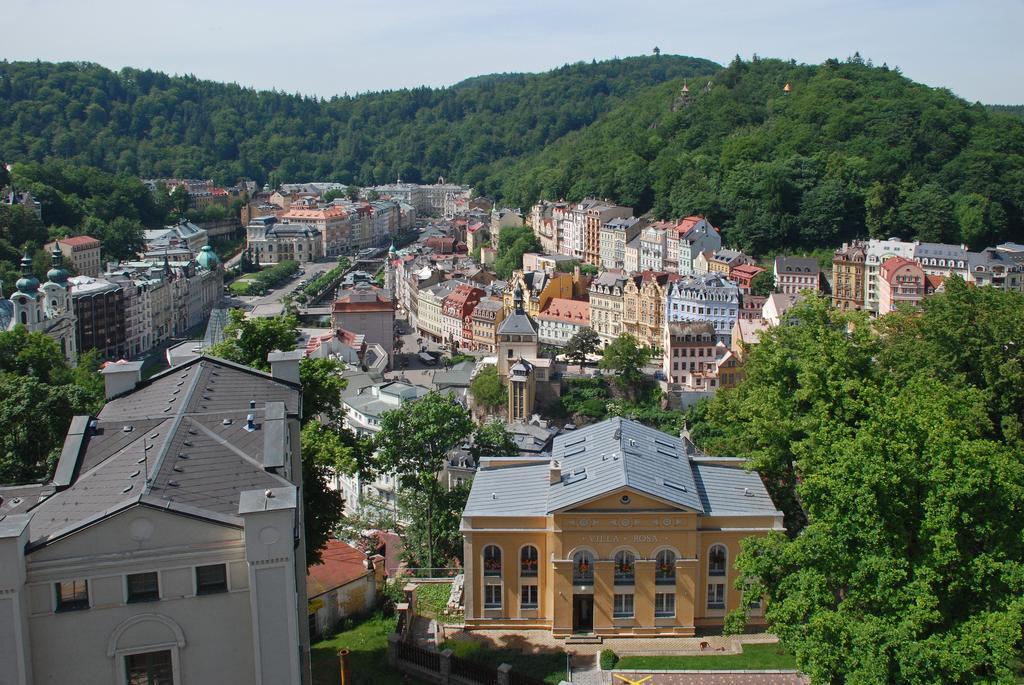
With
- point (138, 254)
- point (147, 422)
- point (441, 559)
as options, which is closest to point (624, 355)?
point (441, 559)

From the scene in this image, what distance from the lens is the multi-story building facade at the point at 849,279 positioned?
236ft

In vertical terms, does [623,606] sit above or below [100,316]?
below

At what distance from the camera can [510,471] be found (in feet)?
82.5

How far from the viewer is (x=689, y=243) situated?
79.6 meters

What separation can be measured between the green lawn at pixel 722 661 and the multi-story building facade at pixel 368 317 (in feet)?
175

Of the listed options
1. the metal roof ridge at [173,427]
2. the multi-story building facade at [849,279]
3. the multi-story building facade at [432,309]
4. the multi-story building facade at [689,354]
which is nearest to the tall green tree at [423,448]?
the metal roof ridge at [173,427]

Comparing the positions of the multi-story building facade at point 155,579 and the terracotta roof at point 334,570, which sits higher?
the multi-story building facade at point 155,579

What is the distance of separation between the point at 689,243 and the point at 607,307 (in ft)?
32.1

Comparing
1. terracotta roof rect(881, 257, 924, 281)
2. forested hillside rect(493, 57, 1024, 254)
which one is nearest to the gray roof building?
terracotta roof rect(881, 257, 924, 281)

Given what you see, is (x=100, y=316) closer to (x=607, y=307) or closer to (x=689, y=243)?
(x=607, y=307)

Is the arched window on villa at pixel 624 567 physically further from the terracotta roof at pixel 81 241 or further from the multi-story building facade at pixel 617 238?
the terracotta roof at pixel 81 241

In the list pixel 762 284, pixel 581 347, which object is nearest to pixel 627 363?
pixel 581 347

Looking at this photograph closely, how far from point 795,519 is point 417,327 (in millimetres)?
61997

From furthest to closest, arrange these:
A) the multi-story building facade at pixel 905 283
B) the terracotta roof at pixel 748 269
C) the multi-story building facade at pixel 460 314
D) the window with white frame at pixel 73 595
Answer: the multi-story building facade at pixel 460 314 → the terracotta roof at pixel 748 269 → the multi-story building facade at pixel 905 283 → the window with white frame at pixel 73 595
